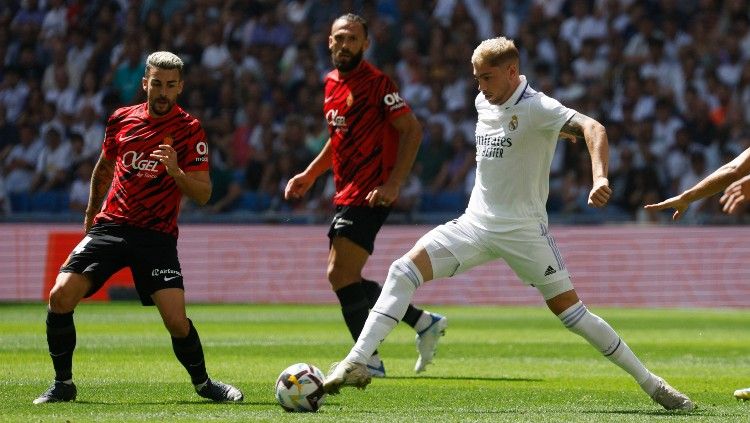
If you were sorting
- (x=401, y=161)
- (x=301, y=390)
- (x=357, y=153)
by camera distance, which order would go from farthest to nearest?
(x=357, y=153)
(x=401, y=161)
(x=301, y=390)

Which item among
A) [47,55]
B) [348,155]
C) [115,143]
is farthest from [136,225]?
[47,55]

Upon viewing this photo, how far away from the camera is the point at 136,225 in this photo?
8.45 meters

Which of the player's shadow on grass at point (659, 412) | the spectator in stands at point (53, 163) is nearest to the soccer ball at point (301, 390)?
the player's shadow on grass at point (659, 412)

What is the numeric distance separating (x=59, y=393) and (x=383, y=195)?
2735 millimetres

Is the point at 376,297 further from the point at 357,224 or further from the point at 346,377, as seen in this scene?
the point at 346,377

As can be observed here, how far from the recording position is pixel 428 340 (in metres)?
10.7

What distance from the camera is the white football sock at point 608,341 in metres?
8.05

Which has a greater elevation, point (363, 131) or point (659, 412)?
point (363, 131)

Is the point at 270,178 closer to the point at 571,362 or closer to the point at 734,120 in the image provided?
the point at 734,120

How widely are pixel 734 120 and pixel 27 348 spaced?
42.6 feet

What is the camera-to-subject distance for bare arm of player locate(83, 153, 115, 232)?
8.73 m

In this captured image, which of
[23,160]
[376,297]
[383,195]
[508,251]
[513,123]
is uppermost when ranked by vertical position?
[513,123]

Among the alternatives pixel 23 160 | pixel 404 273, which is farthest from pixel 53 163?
pixel 404 273

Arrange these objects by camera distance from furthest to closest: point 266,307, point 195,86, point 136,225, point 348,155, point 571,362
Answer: point 195,86, point 266,307, point 571,362, point 348,155, point 136,225
